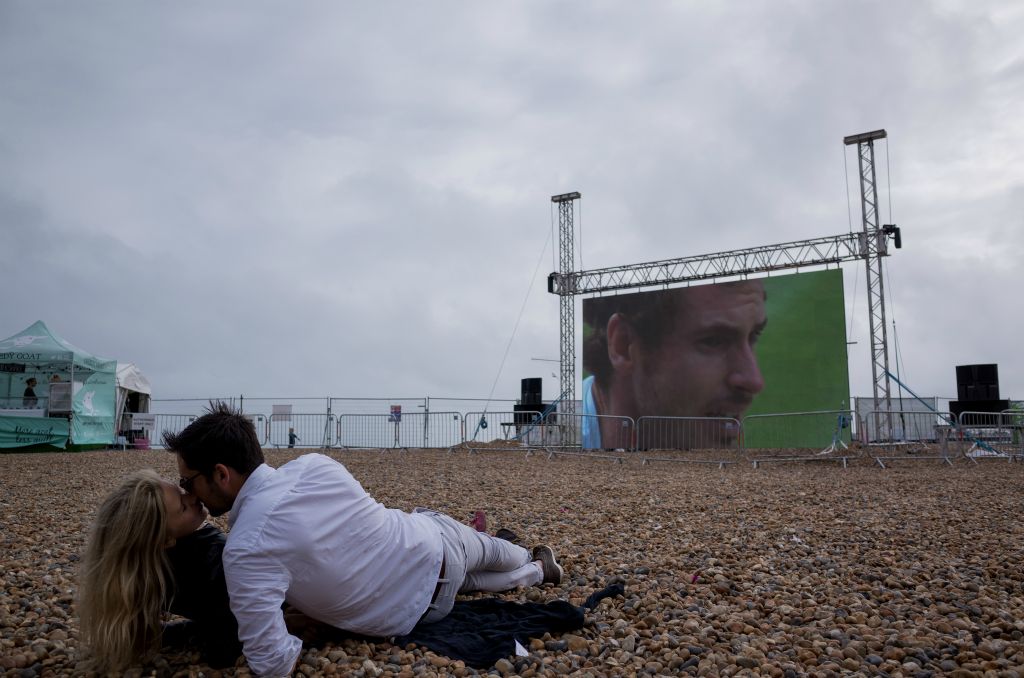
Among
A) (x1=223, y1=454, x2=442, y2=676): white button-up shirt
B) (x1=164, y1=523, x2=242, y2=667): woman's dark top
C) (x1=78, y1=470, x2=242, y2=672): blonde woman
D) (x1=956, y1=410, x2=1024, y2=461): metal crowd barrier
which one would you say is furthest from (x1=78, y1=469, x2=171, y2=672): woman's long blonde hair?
(x1=956, y1=410, x2=1024, y2=461): metal crowd barrier

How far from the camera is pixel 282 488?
8.79 feet

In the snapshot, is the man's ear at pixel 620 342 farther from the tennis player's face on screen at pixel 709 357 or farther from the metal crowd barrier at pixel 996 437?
the metal crowd barrier at pixel 996 437

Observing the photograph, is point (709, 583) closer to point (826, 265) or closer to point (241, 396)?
point (826, 265)

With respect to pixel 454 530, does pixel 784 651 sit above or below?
below

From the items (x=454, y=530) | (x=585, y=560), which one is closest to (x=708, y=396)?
(x=585, y=560)

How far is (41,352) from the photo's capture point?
1722 cm

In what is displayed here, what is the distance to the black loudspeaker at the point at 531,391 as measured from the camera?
25.0 metres

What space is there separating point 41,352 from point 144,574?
17525 mm

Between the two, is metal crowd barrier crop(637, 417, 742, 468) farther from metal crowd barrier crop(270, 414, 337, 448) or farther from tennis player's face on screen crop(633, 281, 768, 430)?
metal crowd barrier crop(270, 414, 337, 448)

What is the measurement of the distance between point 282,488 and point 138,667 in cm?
100

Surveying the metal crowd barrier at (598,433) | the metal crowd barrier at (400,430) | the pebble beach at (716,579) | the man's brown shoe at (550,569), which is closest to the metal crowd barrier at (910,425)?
the metal crowd barrier at (598,433)

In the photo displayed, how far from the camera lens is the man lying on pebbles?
258 cm

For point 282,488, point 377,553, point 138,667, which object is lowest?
point 138,667

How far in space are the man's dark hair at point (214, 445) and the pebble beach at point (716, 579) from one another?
2.63 feet
